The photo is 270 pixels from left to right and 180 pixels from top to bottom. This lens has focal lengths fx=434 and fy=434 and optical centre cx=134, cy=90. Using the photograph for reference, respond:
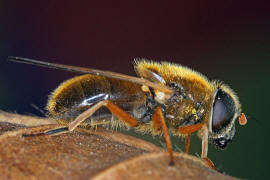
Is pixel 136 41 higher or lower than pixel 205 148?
higher

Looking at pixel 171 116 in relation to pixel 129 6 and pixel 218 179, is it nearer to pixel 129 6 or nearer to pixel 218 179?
pixel 218 179

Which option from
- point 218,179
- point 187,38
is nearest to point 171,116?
point 218,179

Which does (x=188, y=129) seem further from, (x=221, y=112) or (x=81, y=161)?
(x=81, y=161)

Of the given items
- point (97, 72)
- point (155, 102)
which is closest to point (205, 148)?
point (155, 102)

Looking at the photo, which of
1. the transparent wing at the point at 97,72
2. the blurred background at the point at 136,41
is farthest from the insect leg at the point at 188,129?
the blurred background at the point at 136,41

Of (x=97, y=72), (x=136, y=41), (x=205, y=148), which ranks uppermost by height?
(x=136, y=41)

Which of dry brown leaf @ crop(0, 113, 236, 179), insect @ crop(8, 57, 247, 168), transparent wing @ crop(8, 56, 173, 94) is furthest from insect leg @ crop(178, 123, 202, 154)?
dry brown leaf @ crop(0, 113, 236, 179)

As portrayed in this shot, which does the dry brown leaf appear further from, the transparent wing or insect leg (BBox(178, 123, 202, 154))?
insect leg (BBox(178, 123, 202, 154))
